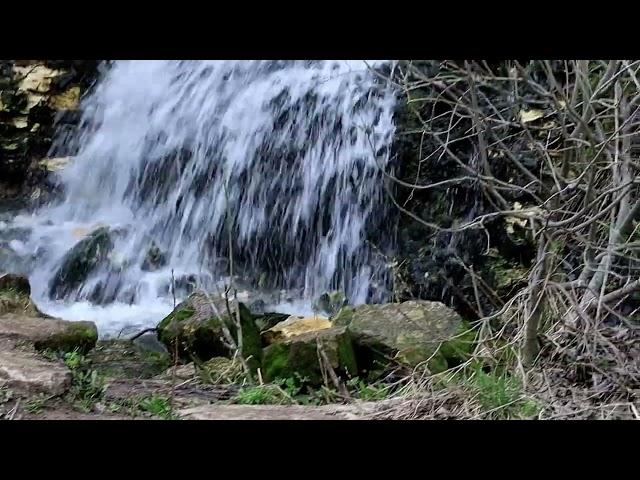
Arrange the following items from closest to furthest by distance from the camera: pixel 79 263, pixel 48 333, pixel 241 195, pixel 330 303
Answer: pixel 48 333, pixel 330 303, pixel 79 263, pixel 241 195

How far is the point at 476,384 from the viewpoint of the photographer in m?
2.60

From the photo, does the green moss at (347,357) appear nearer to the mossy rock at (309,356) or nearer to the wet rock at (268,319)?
the mossy rock at (309,356)

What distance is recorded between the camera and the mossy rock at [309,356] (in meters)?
3.52

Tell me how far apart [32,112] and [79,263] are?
1816 mm

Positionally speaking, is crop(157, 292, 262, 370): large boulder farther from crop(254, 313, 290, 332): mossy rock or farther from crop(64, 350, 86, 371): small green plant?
crop(64, 350, 86, 371): small green plant

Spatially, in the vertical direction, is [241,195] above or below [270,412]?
above

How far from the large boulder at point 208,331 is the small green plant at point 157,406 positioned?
0.78 metres

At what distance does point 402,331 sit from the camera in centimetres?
385

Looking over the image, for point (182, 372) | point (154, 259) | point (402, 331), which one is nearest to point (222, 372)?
point (182, 372)

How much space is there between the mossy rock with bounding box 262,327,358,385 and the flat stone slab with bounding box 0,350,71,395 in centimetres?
104

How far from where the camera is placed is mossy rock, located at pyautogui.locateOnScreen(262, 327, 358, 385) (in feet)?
11.6

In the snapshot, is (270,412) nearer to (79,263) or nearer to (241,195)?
(241,195)
